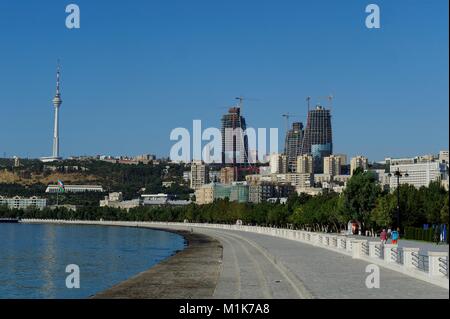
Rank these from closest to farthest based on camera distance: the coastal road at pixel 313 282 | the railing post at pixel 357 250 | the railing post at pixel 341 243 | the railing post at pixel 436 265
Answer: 1. the coastal road at pixel 313 282
2. the railing post at pixel 436 265
3. the railing post at pixel 357 250
4. the railing post at pixel 341 243

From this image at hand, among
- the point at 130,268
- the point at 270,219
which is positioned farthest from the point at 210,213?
the point at 130,268

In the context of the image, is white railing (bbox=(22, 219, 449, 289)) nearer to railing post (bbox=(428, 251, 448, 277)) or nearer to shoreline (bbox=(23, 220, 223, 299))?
railing post (bbox=(428, 251, 448, 277))

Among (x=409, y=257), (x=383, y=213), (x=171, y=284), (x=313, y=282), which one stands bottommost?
(x=171, y=284)

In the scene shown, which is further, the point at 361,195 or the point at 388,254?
the point at 361,195

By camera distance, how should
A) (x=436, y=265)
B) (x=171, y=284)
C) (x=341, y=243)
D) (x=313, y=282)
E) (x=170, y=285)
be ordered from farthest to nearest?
(x=341, y=243), (x=171, y=284), (x=170, y=285), (x=313, y=282), (x=436, y=265)

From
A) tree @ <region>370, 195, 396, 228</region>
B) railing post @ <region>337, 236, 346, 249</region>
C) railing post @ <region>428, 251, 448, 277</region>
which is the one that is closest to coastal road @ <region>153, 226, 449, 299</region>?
railing post @ <region>428, 251, 448, 277</region>

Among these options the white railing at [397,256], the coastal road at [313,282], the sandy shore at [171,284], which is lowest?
the sandy shore at [171,284]

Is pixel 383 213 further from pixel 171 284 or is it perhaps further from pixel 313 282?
pixel 313 282

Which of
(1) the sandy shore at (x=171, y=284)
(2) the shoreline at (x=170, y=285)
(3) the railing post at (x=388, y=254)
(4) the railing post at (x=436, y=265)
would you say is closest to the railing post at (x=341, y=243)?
(2) the shoreline at (x=170, y=285)

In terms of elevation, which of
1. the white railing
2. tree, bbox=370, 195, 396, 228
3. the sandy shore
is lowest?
the sandy shore

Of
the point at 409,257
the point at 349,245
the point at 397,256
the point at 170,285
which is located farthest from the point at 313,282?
the point at 349,245

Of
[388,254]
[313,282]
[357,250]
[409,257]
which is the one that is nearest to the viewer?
[313,282]

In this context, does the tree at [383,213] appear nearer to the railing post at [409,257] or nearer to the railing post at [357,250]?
the railing post at [357,250]

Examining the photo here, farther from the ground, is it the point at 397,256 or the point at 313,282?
the point at 397,256
